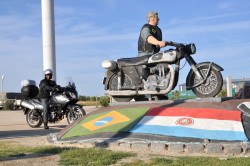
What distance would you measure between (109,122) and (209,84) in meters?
2.20

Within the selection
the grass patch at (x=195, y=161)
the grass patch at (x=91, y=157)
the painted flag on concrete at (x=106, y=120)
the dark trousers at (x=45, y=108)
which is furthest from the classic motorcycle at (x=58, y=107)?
the grass patch at (x=195, y=161)

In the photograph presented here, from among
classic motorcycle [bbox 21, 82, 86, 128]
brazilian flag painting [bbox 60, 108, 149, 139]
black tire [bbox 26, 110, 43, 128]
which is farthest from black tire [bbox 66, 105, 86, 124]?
brazilian flag painting [bbox 60, 108, 149, 139]

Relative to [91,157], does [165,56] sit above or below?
above

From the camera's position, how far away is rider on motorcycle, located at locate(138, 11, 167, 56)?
29.1ft

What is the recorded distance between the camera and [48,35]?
944 inches

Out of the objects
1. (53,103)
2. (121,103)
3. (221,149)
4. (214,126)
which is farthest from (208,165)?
(53,103)

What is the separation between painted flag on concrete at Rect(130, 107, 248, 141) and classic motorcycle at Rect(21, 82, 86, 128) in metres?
4.37

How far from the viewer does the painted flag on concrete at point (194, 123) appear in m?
6.79

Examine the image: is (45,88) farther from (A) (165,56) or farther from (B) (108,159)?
(B) (108,159)

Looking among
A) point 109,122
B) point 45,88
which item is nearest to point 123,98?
point 109,122

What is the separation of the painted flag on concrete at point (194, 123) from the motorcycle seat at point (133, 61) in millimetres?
1350

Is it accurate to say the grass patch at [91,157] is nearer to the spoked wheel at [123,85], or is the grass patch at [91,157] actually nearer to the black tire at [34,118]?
the spoked wheel at [123,85]

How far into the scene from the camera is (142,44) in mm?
9070

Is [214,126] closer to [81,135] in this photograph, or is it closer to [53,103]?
[81,135]
